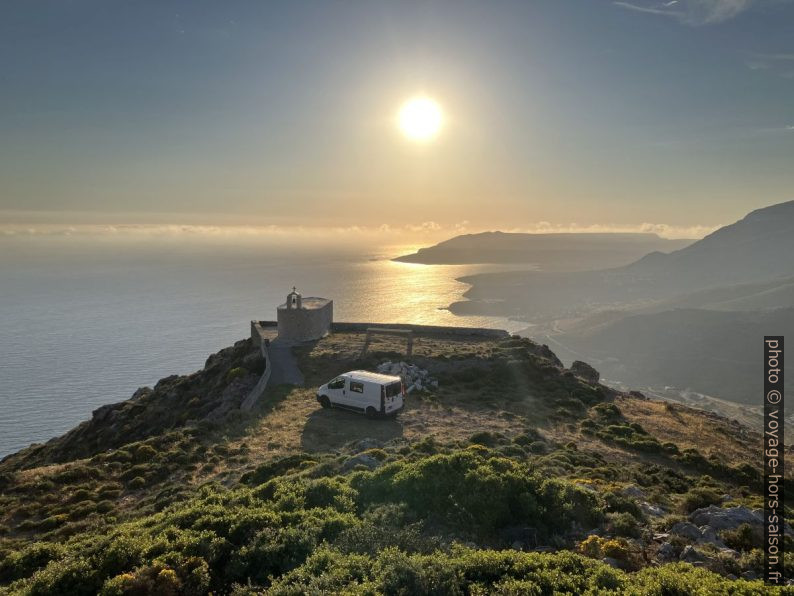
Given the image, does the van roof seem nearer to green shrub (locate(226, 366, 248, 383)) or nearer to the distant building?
green shrub (locate(226, 366, 248, 383))

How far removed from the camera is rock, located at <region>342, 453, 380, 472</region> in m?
15.1

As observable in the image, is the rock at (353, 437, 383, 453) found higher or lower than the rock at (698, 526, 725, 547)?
lower

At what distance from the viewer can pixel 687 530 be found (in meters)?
10.2

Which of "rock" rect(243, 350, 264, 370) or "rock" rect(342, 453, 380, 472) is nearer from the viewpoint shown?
"rock" rect(342, 453, 380, 472)

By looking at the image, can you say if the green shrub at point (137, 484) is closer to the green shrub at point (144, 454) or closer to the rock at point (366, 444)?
the green shrub at point (144, 454)

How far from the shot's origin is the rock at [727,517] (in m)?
10.5

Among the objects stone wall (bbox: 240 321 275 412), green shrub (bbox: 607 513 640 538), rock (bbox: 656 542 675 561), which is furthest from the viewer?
stone wall (bbox: 240 321 275 412)

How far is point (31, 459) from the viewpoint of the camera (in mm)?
37031

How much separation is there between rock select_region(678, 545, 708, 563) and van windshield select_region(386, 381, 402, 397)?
15.6 m

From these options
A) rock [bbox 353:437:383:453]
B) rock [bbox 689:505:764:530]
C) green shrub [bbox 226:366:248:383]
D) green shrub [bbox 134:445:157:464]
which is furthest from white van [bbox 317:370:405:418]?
rock [bbox 689:505:764:530]

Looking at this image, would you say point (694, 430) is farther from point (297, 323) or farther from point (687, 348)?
point (687, 348)

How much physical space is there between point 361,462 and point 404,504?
16.3ft

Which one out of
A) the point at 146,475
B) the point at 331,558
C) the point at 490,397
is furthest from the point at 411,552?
the point at 490,397

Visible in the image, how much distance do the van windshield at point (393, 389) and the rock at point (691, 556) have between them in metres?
15.6
